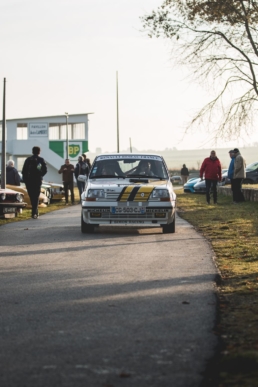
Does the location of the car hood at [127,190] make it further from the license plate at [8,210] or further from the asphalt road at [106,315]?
the license plate at [8,210]

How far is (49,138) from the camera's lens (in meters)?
78.1

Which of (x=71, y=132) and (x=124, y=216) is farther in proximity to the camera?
(x=71, y=132)

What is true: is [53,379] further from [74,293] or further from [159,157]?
[159,157]

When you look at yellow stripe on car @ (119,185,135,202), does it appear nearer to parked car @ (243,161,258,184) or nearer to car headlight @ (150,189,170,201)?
car headlight @ (150,189,170,201)

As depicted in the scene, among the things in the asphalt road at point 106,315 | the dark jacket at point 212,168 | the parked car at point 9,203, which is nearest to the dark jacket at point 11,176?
the parked car at point 9,203

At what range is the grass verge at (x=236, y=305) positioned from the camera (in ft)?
15.0

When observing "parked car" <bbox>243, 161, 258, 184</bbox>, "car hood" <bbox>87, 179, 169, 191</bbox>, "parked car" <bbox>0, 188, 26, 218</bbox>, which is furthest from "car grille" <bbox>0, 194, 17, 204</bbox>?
"parked car" <bbox>243, 161, 258, 184</bbox>

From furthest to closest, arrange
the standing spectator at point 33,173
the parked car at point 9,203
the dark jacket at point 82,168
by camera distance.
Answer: the dark jacket at point 82,168 → the parked car at point 9,203 → the standing spectator at point 33,173

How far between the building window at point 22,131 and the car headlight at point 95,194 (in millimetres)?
65104

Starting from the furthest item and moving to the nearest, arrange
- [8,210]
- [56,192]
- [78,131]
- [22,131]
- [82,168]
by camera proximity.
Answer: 1. [22,131]
2. [78,131]
3. [56,192]
4. [82,168]
5. [8,210]

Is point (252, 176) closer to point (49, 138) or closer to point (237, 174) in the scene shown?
point (237, 174)

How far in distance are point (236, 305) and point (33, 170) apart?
499 inches

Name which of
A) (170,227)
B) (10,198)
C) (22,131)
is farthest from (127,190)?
(22,131)

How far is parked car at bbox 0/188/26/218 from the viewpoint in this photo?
1938 centimetres
